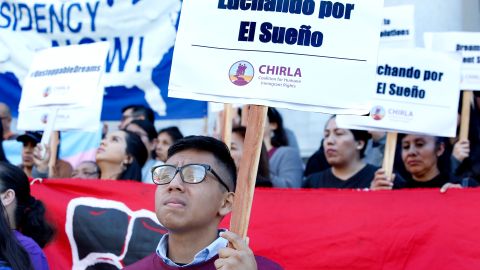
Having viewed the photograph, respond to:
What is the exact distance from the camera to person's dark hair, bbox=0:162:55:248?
5.13m

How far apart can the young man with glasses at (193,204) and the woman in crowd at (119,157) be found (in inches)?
116

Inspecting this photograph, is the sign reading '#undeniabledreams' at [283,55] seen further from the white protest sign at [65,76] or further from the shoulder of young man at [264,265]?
the white protest sign at [65,76]

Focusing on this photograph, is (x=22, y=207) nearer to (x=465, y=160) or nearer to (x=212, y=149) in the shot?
(x=212, y=149)

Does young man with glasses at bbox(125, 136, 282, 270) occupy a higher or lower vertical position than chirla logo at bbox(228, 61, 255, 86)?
lower

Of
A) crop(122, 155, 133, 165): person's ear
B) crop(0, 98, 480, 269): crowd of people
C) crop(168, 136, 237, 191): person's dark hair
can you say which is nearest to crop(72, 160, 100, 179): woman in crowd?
crop(0, 98, 480, 269): crowd of people

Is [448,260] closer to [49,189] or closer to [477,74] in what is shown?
[477,74]

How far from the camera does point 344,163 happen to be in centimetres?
633

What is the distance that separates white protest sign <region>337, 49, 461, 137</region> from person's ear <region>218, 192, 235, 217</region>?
2.05m

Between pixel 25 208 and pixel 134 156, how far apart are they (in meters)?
1.71

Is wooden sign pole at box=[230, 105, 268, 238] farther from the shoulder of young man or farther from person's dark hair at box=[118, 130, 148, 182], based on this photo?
person's dark hair at box=[118, 130, 148, 182]

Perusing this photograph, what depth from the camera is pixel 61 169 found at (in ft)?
23.9

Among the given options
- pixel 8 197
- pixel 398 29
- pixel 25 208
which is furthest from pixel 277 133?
pixel 8 197

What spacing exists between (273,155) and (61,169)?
164 cm

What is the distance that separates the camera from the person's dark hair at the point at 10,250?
396 cm
